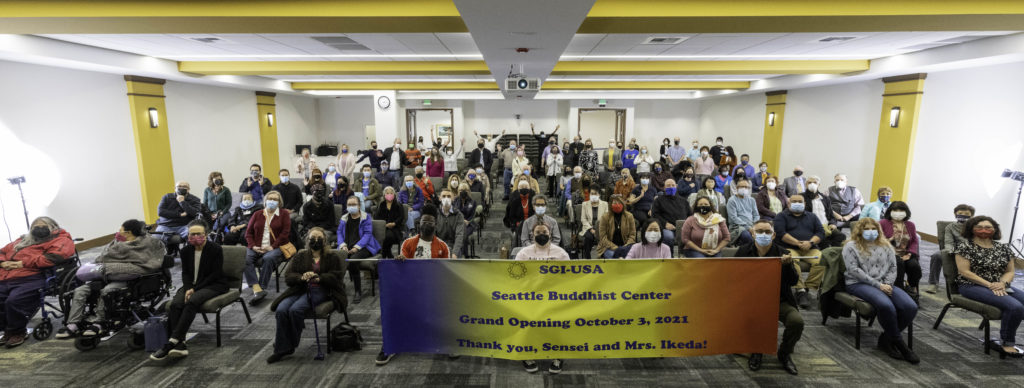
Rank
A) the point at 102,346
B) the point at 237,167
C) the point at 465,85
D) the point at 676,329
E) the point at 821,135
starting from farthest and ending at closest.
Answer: the point at 465,85, the point at 237,167, the point at 821,135, the point at 102,346, the point at 676,329

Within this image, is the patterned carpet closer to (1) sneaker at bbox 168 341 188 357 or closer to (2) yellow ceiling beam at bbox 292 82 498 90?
(1) sneaker at bbox 168 341 188 357

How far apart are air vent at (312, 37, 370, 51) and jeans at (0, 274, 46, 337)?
13.7 ft

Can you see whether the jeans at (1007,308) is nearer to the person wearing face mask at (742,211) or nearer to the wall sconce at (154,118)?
the person wearing face mask at (742,211)

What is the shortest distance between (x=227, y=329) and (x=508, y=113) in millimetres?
14917

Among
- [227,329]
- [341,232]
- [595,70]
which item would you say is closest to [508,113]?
[595,70]

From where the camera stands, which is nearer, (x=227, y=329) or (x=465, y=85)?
(x=227, y=329)

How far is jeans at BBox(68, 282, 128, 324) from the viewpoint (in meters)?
4.65

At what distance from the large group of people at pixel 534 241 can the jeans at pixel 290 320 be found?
0.04 ft

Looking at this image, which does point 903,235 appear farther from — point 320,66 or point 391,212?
point 320,66

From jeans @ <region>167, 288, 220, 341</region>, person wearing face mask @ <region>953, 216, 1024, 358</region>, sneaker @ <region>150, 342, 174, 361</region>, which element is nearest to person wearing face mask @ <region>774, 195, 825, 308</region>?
person wearing face mask @ <region>953, 216, 1024, 358</region>

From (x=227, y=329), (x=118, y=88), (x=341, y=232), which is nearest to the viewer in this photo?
(x=227, y=329)

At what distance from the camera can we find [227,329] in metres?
5.04

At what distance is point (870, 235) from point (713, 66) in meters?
5.28

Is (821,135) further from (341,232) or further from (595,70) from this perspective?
(341,232)
